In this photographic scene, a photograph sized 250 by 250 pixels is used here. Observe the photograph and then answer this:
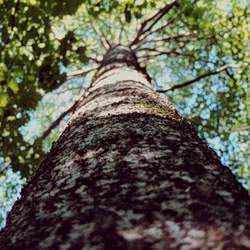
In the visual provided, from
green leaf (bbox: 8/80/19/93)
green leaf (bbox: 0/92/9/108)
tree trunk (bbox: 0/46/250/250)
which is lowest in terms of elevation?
tree trunk (bbox: 0/46/250/250)

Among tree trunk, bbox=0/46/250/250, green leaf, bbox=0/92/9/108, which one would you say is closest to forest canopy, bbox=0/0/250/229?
green leaf, bbox=0/92/9/108

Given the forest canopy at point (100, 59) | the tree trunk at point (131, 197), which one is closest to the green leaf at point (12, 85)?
the forest canopy at point (100, 59)

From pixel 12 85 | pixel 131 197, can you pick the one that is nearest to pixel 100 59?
pixel 12 85

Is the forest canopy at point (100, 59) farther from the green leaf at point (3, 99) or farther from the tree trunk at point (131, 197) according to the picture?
the tree trunk at point (131, 197)

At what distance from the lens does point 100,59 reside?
9469 mm

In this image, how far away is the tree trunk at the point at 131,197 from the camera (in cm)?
117

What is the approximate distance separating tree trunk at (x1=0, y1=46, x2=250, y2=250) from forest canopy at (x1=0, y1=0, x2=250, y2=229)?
2975 mm

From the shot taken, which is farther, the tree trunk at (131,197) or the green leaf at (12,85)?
the green leaf at (12,85)

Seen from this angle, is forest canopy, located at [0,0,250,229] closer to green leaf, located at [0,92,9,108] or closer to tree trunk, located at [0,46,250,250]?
green leaf, located at [0,92,9,108]

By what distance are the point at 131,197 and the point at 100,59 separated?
826cm

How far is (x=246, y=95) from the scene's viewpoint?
9.84m

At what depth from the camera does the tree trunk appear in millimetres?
1165

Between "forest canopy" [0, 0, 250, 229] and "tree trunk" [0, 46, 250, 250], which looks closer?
"tree trunk" [0, 46, 250, 250]

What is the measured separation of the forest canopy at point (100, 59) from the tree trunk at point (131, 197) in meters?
2.97
